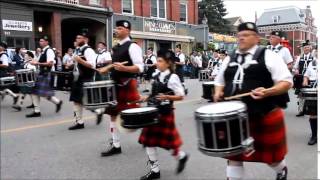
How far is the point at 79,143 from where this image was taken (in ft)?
15.9

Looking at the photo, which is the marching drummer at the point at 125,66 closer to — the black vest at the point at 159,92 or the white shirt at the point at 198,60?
the black vest at the point at 159,92

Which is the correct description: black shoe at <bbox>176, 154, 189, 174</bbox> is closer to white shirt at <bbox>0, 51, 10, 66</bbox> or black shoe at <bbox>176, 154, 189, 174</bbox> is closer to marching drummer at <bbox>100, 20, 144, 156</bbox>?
marching drummer at <bbox>100, 20, 144, 156</bbox>

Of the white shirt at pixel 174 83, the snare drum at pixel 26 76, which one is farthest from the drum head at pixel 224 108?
the snare drum at pixel 26 76

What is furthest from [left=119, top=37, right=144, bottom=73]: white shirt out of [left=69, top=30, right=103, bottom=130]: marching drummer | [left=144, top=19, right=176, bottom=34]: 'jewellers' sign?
[left=144, top=19, right=176, bottom=34]: 'jewellers' sign

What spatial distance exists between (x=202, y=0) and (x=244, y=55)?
129ft

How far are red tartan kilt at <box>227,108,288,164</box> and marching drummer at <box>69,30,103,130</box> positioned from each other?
4.01ft

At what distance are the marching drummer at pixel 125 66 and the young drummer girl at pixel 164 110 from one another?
330 mm

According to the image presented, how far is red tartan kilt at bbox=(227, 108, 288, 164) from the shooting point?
9.42 ft

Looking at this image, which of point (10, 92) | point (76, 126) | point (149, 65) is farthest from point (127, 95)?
point (149, 65)

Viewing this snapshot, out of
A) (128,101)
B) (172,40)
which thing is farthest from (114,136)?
(172,40)

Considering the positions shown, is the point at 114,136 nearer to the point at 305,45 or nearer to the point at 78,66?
the point at 78,66

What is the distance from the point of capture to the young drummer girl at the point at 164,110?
3.53 meters

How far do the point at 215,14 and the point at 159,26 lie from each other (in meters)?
20.2

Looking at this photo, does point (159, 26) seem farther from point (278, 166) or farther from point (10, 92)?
point (10, 92)
